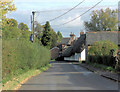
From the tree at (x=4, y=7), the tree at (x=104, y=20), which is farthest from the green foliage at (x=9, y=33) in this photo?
the tree at (x=104, y=20)

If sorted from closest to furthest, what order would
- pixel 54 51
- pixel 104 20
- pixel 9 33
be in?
pixel 9 33 → pixel 104 20 → pixel 54 51

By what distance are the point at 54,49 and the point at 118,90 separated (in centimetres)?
8637

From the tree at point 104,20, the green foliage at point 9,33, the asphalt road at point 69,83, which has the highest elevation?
the tree at point 104,20

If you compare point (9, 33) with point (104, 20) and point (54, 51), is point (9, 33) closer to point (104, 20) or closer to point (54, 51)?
point (104, 20)

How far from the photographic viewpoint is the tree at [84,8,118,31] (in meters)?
62.9

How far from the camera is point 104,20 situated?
6303 centimetres

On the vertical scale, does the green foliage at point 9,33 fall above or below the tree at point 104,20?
below

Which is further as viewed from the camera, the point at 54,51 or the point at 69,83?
the point at 54,51

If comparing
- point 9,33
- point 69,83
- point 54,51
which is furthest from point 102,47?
point 54,51

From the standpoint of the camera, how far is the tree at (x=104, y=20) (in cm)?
6292

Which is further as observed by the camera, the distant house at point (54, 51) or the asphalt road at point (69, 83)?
the distant house at point (54, 51)

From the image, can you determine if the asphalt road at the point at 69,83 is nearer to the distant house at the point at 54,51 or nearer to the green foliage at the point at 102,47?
the green foliage at the point at 102,47

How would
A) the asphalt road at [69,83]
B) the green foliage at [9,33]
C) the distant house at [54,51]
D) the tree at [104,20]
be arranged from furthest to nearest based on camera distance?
the distant house at [54,51] → the tree at [104,20] → the green foliage at [9,33] → the asphalt road at [69,83]

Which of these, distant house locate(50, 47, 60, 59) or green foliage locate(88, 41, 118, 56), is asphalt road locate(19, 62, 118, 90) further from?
distant house locate(50, 47, 60, 59)
